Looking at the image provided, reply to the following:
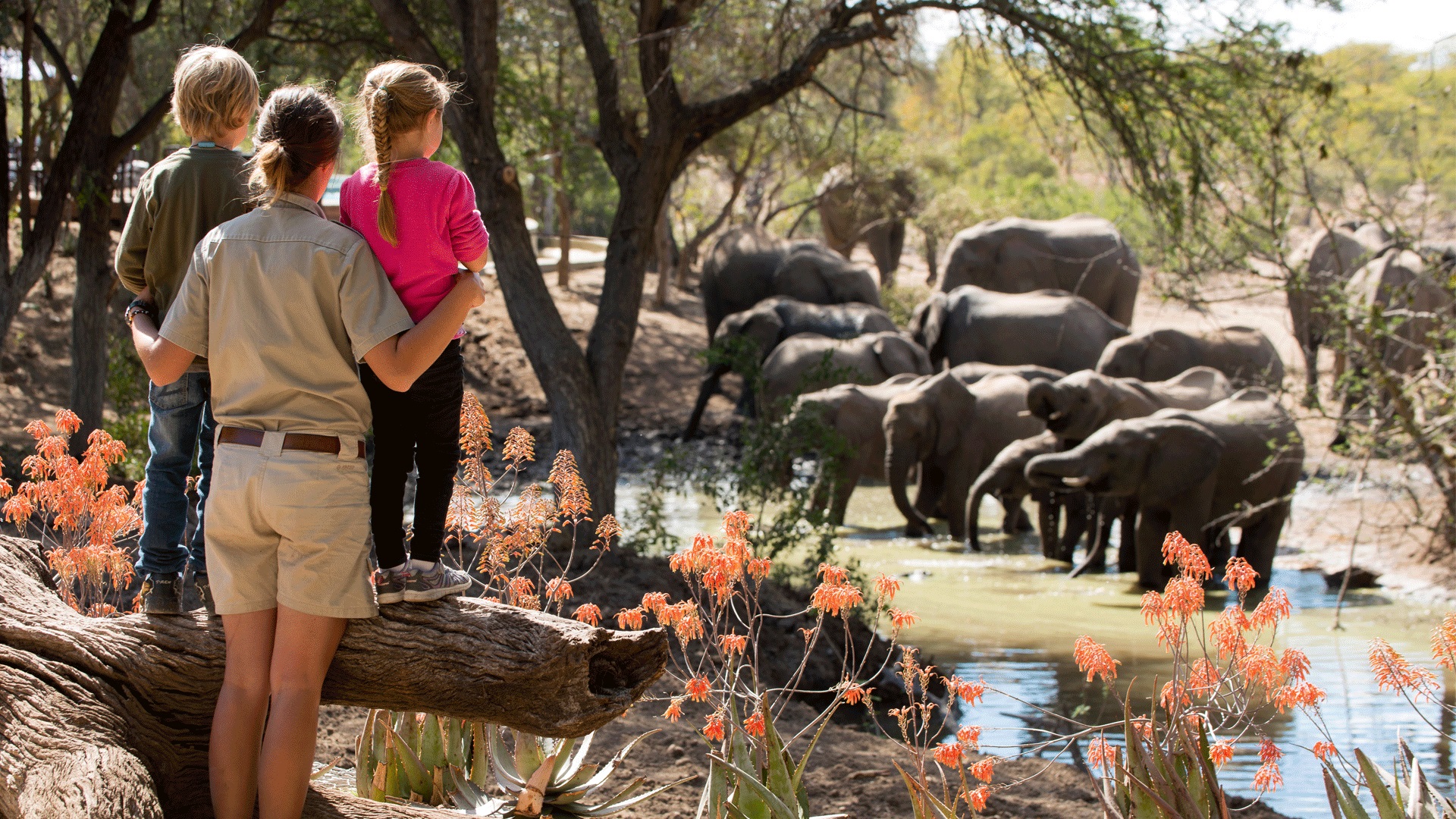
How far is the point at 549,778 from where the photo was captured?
441 centimetres

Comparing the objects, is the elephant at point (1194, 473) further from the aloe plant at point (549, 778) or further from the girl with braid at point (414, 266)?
the girl with braid at point (414, 266)

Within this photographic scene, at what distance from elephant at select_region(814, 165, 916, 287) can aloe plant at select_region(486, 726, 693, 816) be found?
25.7m

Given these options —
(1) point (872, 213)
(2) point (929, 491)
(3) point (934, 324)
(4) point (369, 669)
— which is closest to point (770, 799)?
(4) point (369, 669)

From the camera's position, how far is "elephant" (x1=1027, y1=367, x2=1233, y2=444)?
522 inches

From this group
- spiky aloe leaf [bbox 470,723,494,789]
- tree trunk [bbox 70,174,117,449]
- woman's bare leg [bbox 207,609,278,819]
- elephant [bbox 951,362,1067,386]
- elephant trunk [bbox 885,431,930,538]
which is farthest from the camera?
elephant [bbox 951,362,1067,386]

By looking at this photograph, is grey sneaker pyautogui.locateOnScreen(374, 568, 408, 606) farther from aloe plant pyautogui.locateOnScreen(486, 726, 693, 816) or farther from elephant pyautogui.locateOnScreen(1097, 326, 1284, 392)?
elephant pyautogui.locateOnScreen(1097, 326, 1284, 392)

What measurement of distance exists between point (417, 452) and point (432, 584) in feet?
1.17

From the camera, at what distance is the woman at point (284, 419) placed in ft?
10.2

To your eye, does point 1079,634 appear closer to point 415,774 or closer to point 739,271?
point 415,774

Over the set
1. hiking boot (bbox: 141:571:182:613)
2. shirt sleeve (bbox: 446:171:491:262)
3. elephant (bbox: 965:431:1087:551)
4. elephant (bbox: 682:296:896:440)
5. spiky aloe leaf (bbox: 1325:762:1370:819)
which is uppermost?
shirt sleeve (bbox: 446:171:491:262)

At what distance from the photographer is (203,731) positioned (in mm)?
3539

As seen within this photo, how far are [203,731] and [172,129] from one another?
2354cm

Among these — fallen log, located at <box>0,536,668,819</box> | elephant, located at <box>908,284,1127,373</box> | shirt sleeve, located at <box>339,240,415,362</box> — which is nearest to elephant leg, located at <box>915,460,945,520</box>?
elephant, located at <box>908,284,1127,373</box>

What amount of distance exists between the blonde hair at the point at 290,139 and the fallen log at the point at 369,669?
114 centimetres
